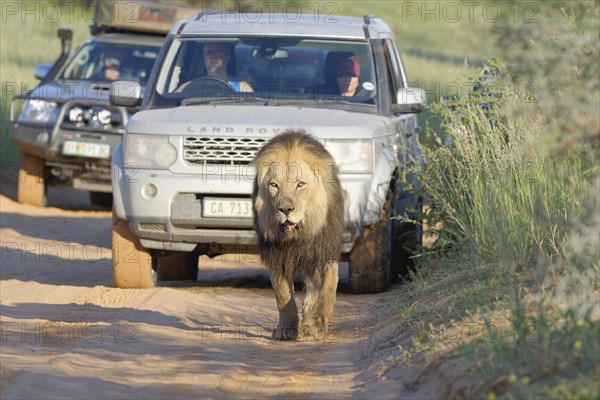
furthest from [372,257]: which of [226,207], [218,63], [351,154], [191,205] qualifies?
[218,63]

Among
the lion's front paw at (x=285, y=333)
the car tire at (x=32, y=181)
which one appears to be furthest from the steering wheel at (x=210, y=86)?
the car tire at (x=32, y=181)

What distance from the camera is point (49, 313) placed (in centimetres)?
825

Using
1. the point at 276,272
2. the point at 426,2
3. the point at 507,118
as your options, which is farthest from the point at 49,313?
the point at 426,2

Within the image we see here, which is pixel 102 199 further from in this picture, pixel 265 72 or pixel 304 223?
pixel 304 223

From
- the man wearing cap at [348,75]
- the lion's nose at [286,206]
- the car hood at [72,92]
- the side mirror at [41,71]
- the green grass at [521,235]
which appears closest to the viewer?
the green grass at [521,235]

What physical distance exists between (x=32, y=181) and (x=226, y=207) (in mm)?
6716

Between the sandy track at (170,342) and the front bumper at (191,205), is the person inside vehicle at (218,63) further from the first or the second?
the sandy track at (170,342)

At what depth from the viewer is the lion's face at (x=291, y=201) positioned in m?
7.30

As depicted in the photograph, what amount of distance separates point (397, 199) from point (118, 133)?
5.21 meters

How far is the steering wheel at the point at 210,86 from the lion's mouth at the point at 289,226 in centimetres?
249

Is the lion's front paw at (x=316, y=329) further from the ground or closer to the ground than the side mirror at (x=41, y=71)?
closer to the ground

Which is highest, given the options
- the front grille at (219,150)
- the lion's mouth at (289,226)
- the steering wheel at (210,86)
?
the steering wheel at (210,86)

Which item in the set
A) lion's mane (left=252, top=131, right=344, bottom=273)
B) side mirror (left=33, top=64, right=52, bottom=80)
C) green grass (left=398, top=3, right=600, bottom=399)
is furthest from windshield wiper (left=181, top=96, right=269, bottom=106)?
side mirror (left=33, top=64, right=52, bottom=80)

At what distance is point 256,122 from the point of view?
879 centimetres
